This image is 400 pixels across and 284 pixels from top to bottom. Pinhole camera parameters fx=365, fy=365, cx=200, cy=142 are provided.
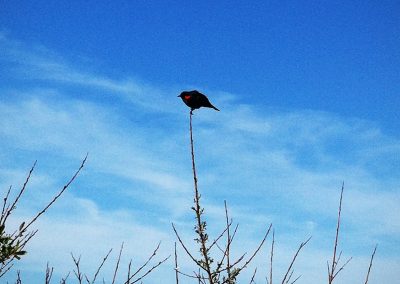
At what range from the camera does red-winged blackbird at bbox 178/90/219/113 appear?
820cm

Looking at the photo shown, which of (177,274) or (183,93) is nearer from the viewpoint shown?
(177,274)

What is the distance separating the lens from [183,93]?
27.7ft

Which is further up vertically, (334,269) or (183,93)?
(183,93)

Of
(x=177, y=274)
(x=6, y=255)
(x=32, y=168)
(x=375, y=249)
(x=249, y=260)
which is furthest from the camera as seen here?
(x=177, y=274)

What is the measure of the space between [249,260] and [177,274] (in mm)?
805

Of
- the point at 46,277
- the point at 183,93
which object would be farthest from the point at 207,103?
the point at 46,277

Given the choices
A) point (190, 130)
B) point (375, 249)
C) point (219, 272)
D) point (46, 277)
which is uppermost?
point (190, 130)

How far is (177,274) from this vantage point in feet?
12.7

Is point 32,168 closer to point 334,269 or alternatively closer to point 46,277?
point 46,277

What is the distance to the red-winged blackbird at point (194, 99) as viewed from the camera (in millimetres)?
8203

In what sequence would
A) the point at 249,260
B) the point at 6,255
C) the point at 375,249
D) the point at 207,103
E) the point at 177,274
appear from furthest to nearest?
the point at 207,103 < the point at 177,274 < the point at 249,260 < the point at 375,249 < the point at 6,255

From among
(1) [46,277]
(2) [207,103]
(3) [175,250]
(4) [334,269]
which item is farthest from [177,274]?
(2) [207,103]

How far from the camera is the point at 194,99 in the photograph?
820cm

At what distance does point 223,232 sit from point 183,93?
16.7ft
